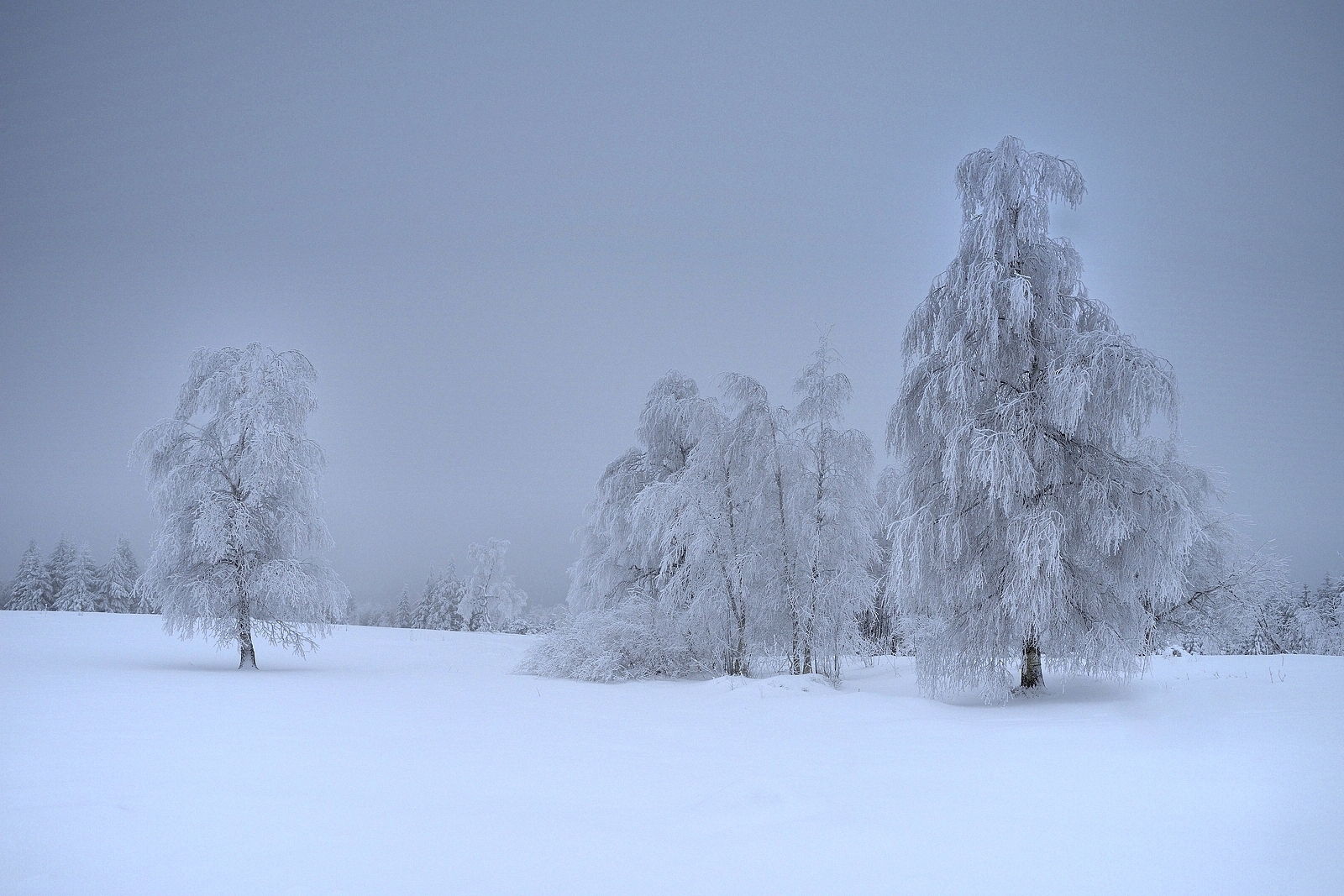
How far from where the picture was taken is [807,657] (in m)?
14.4

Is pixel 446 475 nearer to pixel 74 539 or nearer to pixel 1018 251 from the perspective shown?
pixel 74 539

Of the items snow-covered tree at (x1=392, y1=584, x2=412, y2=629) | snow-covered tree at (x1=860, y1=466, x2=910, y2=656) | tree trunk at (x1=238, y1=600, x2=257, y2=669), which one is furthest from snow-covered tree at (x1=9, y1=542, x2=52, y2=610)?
snow-covered tree at (x1=860, y1=466, x2=910, y2=656)

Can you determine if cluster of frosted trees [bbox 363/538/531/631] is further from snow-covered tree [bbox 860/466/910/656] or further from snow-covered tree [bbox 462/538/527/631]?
snow-covered tree [bbox 860/466/910/656]

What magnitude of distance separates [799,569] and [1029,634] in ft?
16.8

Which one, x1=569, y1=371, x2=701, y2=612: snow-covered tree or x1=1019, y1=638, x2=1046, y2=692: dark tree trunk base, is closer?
x1=1019, y1=638, x2=1046, y2=692: dark tree trunk base

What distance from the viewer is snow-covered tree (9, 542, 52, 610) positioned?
42625mm

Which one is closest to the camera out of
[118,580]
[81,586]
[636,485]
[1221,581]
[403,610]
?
[636,485]

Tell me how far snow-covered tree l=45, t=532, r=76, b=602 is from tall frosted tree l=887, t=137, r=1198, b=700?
54856 mm

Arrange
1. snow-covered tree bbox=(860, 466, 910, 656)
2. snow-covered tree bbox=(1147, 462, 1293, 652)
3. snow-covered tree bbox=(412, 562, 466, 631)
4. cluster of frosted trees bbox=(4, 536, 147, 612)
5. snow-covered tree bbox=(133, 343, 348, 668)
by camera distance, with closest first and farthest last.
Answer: snow-covered tree bbox=(860, 466, 910, 656), snow-covered tree bbox=(133, 343, 348, 668), snow-covered tree bbox=(1147, 462, 1293, 652), cluster of frosted trees bbox=(4, 536, 147, 612), snow-covered tree bbox=(412, 562, 466, 631)

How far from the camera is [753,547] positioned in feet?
47.8

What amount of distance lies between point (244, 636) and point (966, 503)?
1538 cm

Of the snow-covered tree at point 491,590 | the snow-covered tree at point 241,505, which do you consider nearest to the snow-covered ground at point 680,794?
the snow-covered tree at point 241,505

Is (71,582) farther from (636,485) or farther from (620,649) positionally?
(620,649)

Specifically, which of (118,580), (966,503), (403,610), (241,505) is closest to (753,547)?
(966,503)
